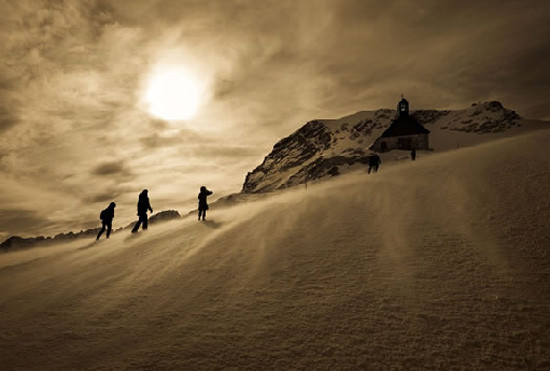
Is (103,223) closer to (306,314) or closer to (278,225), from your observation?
(278,225)


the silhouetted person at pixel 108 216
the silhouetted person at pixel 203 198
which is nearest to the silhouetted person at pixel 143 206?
the silhouetted person at pixel 108 216

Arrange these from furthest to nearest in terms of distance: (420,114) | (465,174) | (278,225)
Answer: (420,114) → (465,174) → (278,225)

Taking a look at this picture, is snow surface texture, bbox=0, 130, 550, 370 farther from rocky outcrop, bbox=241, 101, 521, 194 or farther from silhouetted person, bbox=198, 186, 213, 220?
rocky outcrop, bbox=241, 101, 521, 194

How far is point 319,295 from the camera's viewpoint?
4.75m

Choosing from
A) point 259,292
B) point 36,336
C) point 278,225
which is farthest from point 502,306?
point 36,336

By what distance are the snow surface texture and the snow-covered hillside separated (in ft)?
83.8

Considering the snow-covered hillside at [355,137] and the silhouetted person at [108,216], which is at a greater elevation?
the snow-covered hillside at [355,137]

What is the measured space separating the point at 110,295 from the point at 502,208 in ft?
30.6

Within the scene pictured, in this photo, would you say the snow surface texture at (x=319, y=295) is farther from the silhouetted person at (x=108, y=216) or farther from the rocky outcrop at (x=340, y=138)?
the rocky outcrop at (x=340, y=138)

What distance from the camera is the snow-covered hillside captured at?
42562 millimetres

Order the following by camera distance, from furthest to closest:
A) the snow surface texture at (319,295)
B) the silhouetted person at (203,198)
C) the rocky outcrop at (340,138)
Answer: the rocky outcrop at (340,138) → the silhouetted person at (203,198) → the snow surface texture at (319,295)

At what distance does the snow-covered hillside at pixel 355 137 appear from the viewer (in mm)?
42562

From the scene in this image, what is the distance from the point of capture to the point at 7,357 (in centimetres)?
398

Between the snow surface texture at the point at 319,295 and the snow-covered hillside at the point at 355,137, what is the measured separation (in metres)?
25.6
